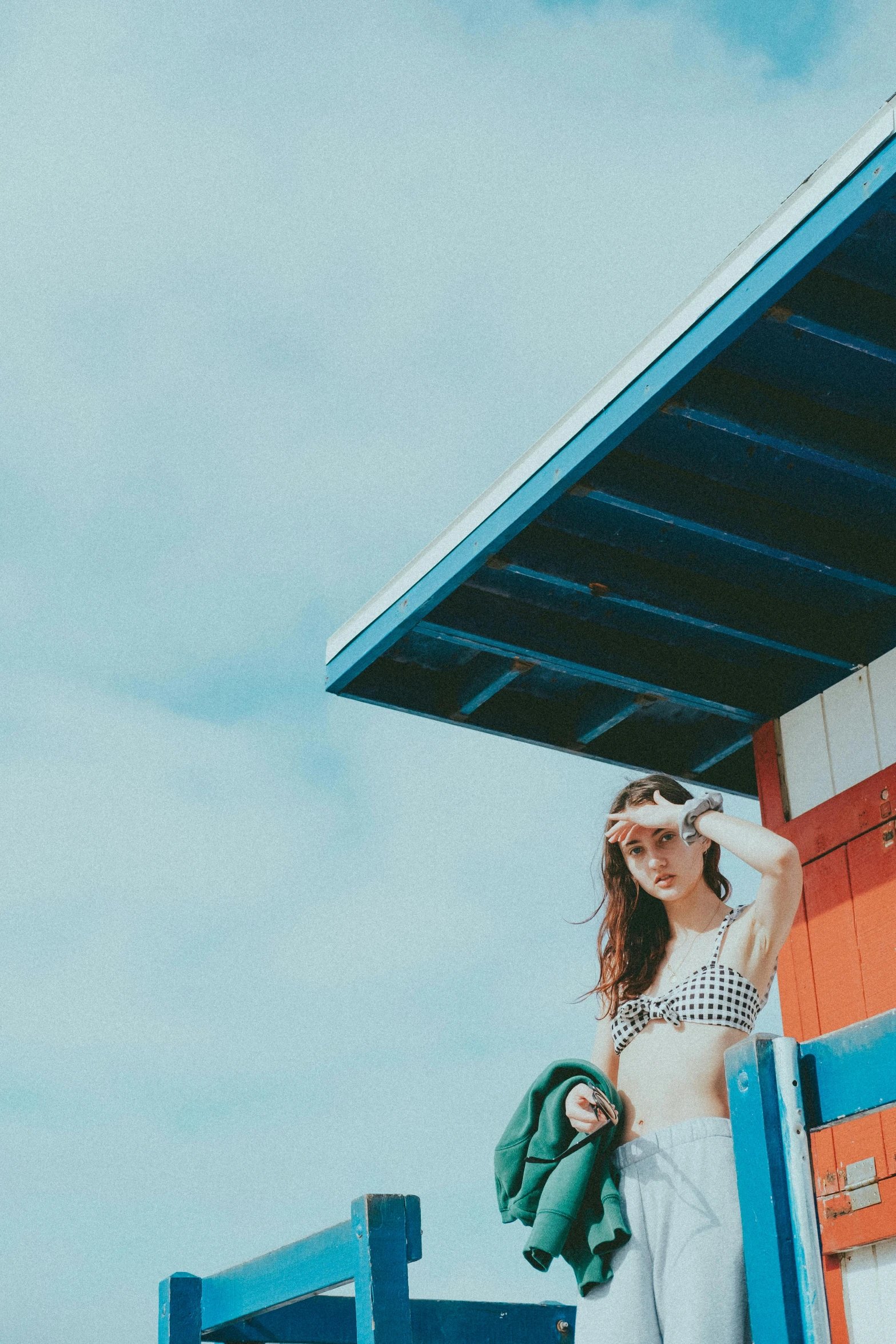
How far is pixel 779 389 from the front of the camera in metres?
5.07

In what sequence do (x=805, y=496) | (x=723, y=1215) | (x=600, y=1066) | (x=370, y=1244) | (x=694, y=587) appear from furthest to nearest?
(x=694, y=587), (x=805, y=496), (x=600, y=1066), (x=370, y=1244), (x=723, y=1215)

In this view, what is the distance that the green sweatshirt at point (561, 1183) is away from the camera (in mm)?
3631

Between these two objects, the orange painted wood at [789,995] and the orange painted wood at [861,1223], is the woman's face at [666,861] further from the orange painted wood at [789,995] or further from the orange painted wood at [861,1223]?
the orange painted wood at [789,995]

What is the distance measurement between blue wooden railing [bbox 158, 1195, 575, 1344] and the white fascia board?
2492 millimetres

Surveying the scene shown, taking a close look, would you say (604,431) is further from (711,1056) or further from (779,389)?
(711,1056)

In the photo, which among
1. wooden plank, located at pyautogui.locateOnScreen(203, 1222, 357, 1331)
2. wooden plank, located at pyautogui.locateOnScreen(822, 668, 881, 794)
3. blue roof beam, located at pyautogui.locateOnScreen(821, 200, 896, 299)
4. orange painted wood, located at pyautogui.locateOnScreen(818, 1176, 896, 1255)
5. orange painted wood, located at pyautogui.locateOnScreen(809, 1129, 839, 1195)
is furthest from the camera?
wooden plank, located at pyautogui.locateOnScreen(822, 668, 881, 794)

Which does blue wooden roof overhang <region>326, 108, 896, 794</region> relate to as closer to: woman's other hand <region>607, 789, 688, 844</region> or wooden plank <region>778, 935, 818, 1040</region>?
wooden plank <region>778, 935, 818, 1040</region>

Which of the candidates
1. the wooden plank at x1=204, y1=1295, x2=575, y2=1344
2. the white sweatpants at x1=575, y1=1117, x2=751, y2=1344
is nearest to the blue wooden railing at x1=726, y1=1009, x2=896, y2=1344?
the white sweatpants at x1=575, y1=1117, x2=751, y2=1344

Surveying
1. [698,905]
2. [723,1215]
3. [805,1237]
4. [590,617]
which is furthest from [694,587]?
[805,1237]

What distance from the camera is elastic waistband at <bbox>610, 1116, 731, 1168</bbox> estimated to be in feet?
11.9

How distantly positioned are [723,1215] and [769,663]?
323 centimetres

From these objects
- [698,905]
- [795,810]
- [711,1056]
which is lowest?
[711,1056]

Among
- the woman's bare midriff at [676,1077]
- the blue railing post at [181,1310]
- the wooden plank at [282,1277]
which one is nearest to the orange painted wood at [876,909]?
the woman's bare midriff at [676,1077]

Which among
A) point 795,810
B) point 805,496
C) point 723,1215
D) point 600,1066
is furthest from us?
point 795,810
